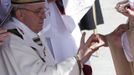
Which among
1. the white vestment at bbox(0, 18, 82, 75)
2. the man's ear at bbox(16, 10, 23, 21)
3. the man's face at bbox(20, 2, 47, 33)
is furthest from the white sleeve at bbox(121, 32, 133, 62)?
the man's ear at bbox(16, 10, 23, 21)

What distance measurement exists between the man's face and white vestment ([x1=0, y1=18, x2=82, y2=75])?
1.1 inches

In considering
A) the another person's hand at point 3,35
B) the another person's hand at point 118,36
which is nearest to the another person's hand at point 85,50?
the another person's hand at point 118,36

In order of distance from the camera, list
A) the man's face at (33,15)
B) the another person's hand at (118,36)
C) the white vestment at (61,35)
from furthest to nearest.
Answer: the white vestment at (61,35) → the another person's hand at (118,36) → the man's face at (33,15)

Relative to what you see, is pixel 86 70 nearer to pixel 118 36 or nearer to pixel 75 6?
pixel 118 36

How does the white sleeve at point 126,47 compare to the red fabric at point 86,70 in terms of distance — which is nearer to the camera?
the white sleeve at point 126,47

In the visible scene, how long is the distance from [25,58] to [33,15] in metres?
0.23

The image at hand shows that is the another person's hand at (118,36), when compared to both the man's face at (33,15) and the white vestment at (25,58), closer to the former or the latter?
the white vestment at (25,58)

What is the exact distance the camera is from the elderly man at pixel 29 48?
1.87 meters

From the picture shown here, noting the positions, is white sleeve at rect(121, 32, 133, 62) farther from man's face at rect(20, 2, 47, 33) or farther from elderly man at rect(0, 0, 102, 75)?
man's face at rect(20, 2, 47, 33)

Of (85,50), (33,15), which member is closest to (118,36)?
(85,50)

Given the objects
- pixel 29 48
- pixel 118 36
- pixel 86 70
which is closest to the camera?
pixel 29 48

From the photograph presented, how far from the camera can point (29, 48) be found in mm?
1937

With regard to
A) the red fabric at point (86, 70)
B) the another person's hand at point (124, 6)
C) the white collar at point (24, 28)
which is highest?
the another person's hand at point (124, 6)

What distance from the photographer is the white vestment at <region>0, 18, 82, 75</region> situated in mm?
1867
